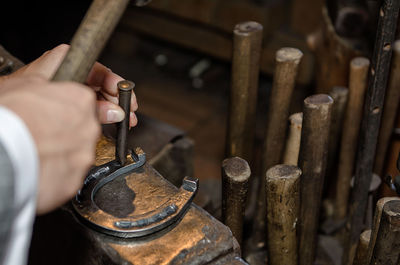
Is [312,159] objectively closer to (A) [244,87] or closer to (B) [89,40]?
(A) [244,87]

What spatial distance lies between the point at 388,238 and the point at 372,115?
38 cm

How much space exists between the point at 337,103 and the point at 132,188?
656 millimetres

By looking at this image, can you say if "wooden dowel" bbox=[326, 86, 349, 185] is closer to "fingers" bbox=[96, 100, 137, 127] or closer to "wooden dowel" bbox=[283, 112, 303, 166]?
"wooden dowel" bbox=[283, 112, 303, 166]

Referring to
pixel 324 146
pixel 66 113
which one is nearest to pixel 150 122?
pixel 324 146

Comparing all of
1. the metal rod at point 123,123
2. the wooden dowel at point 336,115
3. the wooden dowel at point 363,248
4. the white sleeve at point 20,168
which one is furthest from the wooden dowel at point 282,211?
the white sleeve at point 20,168

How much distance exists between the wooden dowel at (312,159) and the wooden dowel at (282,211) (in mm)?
131

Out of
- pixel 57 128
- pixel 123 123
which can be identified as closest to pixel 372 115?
pixel 123 123

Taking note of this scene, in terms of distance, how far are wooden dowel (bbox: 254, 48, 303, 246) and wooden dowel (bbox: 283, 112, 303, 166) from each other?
0.04 meters

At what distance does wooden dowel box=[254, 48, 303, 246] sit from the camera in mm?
1304

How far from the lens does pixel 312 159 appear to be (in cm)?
123

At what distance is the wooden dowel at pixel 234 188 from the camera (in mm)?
1099

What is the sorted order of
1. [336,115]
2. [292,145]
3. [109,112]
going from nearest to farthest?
[109,112], [292,145], [336,115]

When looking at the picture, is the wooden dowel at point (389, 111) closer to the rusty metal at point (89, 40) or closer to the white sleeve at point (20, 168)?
the rusty metal at point (89, 40)

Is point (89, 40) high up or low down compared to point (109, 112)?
up
